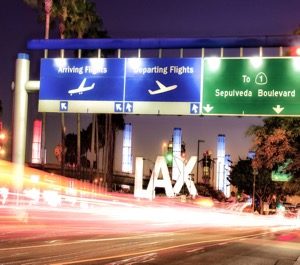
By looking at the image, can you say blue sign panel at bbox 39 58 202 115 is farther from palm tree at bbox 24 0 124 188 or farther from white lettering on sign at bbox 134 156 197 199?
white lettering on sign at bbox 134 156 197 199

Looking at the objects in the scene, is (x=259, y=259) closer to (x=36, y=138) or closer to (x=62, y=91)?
(x=62, y=91)

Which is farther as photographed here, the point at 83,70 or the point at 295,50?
the point at 83,70

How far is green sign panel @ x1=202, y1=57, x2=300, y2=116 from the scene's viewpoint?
22109 mm

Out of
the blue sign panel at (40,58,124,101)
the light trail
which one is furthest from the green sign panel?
the light trail

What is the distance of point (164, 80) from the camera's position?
23062 mm

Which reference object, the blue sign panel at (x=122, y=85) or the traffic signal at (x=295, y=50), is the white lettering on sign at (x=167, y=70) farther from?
the traffic signal at (x=295, y=50)

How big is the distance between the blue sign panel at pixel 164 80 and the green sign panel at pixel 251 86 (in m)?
0.43

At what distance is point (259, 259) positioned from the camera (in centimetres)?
1852

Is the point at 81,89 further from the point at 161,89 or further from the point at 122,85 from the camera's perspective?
the point at 161,89

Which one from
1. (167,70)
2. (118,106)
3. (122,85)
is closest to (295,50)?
(167,70)

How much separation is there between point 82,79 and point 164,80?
3147 millimetres

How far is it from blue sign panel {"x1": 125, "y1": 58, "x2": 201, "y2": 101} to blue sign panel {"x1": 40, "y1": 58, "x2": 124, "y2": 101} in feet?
1.75

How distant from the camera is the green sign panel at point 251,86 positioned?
2211 cm

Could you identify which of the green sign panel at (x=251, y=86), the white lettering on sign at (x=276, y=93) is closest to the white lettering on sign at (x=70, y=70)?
the green sign panel at (x=251, y=86)
